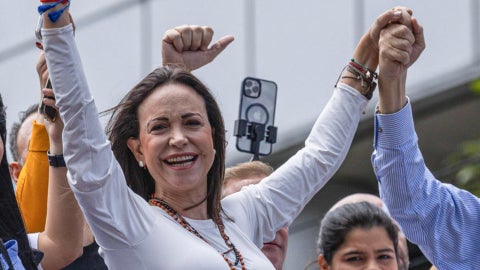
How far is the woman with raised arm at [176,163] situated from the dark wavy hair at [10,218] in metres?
0.26

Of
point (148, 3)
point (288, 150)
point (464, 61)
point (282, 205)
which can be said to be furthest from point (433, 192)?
point (148, 3)

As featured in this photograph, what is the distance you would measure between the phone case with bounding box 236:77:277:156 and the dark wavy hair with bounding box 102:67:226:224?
1782mm

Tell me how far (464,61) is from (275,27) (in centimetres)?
163

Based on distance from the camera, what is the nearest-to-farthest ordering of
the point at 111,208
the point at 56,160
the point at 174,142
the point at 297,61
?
1. the point at 111,208
2. the point at 174,142
3. the point at 56,160
4. the point at 297,61

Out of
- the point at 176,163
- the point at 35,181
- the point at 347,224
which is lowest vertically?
the point at 347,224

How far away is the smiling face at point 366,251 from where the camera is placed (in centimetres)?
670

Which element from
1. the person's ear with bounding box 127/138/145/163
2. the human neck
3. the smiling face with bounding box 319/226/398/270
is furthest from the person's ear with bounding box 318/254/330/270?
the person's ear with bounding box 127/138/145/163

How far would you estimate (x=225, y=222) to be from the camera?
5.54m

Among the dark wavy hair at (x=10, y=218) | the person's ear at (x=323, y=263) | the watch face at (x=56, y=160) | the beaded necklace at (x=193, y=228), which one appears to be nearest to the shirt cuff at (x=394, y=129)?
the beaded necklace at (x=193, y=228)

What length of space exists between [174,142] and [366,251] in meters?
1.66

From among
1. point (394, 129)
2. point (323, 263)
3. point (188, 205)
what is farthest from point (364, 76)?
point (323, 263)

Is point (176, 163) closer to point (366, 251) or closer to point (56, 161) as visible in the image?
point (56, 161)

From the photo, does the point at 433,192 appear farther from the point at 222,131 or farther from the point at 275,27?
the point at 275,27

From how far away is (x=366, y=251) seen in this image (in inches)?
265
